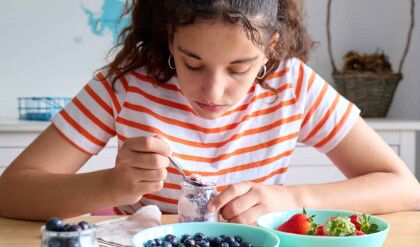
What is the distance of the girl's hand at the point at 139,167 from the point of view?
1.15m

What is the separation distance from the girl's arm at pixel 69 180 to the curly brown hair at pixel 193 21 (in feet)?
0.70

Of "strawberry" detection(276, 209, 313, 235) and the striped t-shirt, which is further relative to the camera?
the striped t-shirt

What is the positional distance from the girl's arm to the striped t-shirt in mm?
54

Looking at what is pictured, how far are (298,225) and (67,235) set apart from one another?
1.20 ft

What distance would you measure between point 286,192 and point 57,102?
6.48 ft

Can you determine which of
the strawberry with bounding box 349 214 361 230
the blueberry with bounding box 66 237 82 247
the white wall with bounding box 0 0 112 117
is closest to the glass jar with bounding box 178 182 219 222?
the strawberry with bounding box 349 214 361 230

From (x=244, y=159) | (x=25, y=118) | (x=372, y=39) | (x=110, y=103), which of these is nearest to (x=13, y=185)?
(x=110, y=103)

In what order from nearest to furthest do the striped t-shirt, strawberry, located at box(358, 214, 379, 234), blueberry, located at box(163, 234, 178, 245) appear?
blueberry, located at box(163, 234, 178, 245) < strawberry, located at box(358, 214, 379, 234) < the striped t-shirt

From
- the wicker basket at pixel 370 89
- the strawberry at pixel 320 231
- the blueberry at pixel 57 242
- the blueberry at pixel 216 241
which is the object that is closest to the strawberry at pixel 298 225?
the strawberry at pixel 320 231

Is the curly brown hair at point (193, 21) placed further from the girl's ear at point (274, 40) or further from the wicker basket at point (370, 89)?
the wicker basket at point (370, 89)

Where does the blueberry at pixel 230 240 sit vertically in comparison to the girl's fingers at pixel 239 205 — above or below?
above

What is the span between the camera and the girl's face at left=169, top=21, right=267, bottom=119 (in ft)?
3.97

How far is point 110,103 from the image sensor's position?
1.51 metres

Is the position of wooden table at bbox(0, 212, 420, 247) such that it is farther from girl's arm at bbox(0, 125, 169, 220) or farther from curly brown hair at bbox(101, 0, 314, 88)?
curly brown hair at bbox(101, 0, 314, 88)
